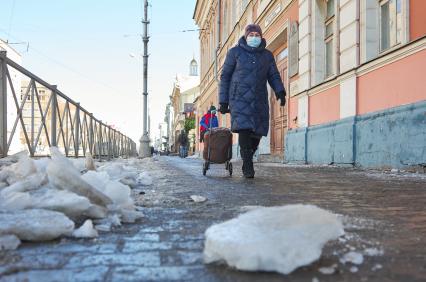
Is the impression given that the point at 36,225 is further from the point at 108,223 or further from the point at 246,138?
the point at 246,138

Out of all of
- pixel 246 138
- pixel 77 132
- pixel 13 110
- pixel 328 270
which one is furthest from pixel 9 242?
pixel 77 132

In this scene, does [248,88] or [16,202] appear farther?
[248,88]

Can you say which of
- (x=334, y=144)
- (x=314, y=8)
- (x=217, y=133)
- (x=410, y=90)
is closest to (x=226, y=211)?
(x=217, y=133)

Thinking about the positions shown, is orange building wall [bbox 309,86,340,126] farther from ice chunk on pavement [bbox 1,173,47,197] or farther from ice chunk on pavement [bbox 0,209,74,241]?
ice chunk on pavement [bbox 0,209,74,241]

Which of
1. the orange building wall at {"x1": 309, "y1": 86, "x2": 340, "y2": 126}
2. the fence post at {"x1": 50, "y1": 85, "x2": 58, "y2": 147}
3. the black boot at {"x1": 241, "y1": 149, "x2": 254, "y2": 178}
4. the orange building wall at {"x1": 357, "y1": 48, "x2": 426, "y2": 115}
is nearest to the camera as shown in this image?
the black boot at {"x1": 241, "y1": 149, "x2": 254, "y2": 178}

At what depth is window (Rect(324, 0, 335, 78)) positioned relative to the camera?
35.1 ft

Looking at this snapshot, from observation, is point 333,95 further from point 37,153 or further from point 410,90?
point 37,153

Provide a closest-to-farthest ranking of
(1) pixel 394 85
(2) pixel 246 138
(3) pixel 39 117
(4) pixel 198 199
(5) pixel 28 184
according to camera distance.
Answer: (5) pixel 28 184 → (4) pixel 198 199 → (2) pixel 246 138 → (1) pixel 394 85 → (3) pixel 39 117

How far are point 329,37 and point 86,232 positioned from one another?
31.3 feet

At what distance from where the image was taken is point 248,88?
19.2ft

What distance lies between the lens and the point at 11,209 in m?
2.51

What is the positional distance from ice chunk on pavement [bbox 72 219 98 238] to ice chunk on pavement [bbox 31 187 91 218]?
0.17 meters

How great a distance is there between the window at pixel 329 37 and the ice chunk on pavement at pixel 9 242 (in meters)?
9.40

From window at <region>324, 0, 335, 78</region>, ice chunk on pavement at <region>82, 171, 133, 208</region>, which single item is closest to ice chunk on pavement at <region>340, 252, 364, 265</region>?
ice chunk on pavement at <region>82, 171, 133, 208</region>
